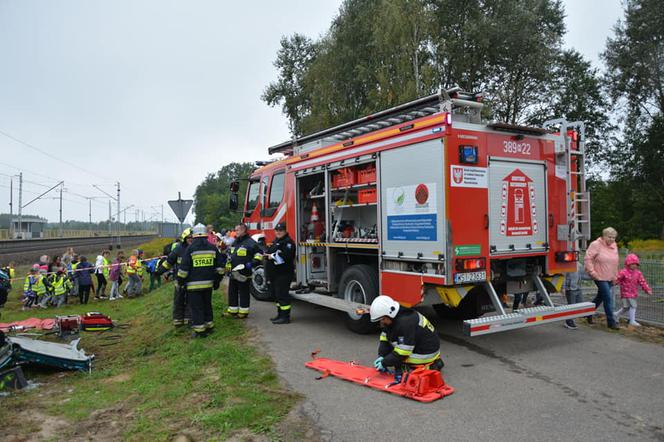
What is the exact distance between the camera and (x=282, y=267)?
762 centimetres

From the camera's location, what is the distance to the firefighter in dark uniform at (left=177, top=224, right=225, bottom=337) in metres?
7.02

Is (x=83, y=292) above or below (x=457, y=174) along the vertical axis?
below

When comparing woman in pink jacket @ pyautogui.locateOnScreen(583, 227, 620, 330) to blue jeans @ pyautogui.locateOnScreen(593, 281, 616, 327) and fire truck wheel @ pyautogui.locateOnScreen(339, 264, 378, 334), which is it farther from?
fire truck wheel @ pyautogui.locateOnScreen(339, 264, 378, 334)

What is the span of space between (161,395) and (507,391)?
351 centimetres

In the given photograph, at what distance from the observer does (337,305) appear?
6922 millimetres

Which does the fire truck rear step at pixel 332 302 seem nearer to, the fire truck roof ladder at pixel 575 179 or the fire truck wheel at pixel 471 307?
the fire truck wheel at pixel 471 307

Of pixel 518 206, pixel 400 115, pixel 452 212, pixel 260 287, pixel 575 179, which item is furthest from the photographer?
pixel 260 287

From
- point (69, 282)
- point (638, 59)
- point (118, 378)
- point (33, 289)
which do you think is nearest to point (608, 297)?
point (118, 378)

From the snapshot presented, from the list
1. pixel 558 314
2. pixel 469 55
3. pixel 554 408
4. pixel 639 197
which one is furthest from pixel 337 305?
pixel 639 197

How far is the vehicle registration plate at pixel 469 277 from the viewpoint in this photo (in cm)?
551

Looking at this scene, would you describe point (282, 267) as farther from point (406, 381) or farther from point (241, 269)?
point (406, 381)

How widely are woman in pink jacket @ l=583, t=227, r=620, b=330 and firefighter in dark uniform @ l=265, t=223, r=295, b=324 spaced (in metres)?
4.62

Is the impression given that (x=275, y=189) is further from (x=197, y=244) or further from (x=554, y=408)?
(x=554, y=408)

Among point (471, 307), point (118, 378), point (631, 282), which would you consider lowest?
point (118, 378)
